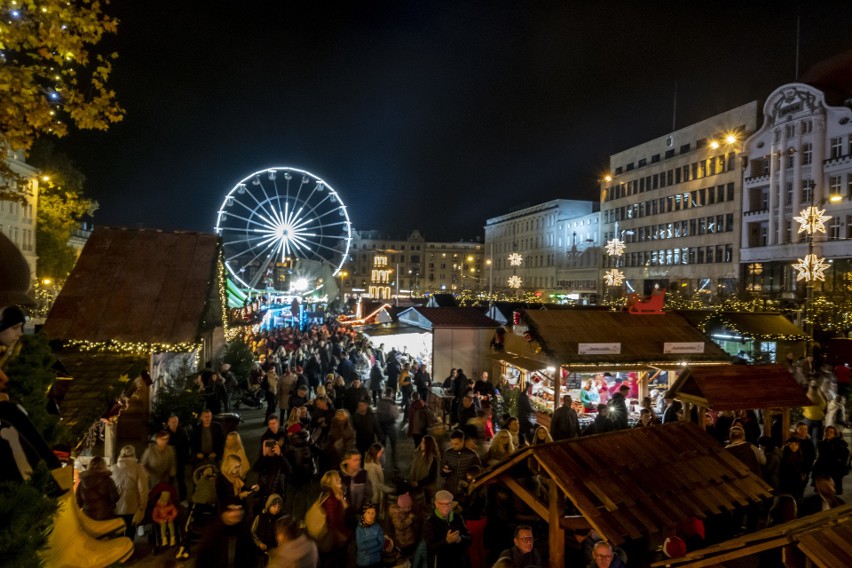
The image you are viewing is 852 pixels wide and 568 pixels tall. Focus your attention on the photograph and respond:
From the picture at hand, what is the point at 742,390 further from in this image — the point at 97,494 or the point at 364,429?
the point at 97,494

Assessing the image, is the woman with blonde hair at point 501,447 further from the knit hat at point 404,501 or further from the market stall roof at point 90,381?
the market stall roof at point 90,381

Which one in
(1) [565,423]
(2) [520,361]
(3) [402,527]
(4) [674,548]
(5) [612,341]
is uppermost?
(5) [612,341]

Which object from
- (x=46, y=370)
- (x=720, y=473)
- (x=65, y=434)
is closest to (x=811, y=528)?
(x=720, y=473)

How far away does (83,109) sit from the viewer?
8828 mm

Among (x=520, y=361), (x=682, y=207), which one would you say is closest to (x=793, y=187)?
(x=682, y=207)

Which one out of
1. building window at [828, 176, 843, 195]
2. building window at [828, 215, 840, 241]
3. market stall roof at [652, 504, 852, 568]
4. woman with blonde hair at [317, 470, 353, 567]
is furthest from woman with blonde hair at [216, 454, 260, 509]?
building window at [828, 176, 843, 195]

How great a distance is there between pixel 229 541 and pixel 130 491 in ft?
7.35

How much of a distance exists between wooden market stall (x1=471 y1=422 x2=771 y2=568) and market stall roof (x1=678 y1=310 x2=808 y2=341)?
14428 mm

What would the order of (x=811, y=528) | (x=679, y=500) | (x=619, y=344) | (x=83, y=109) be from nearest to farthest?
(x=811, y=528), (x=679, y=500), (x=83, y=109), (x=619, y=344)

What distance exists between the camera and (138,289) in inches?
428

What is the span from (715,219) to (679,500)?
49405mm

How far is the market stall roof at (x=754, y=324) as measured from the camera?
2042 cm

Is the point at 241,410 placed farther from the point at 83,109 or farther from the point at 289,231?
the point at 289,231

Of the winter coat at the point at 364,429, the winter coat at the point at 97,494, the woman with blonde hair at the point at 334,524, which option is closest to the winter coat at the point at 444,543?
the woman with blonde hair at the point at 334,524
